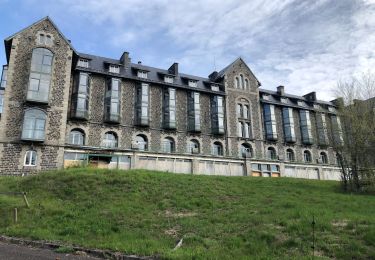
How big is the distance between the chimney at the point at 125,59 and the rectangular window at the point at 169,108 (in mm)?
5920

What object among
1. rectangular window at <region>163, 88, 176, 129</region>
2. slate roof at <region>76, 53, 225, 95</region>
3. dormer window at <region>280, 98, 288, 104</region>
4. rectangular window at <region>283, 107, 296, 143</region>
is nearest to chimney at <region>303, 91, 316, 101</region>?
dormer window at <region>280, 98, 288, 104</region>

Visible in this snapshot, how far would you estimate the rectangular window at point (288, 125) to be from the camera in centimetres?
4562

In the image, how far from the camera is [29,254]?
395 inches

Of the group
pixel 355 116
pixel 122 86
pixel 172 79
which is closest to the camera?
pixel 355 116

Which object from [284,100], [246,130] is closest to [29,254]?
[246,130]

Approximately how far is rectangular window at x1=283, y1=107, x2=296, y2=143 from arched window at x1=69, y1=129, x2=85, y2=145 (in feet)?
88.4

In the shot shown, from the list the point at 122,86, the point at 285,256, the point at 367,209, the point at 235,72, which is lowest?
the point at 285,256

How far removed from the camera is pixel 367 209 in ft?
51.5

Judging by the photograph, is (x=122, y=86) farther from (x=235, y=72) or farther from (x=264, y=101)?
(x=264, y=101)

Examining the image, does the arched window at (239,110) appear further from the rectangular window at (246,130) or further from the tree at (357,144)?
the tree at (357,144)

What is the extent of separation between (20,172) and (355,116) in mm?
27028

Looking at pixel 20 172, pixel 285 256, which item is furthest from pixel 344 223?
pixel 20 172

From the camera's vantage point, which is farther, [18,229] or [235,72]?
[235,72]

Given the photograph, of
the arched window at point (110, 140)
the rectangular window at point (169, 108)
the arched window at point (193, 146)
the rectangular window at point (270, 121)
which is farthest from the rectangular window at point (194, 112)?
the rectangular window at point (270, 121)
